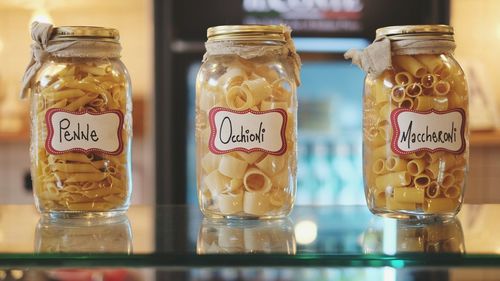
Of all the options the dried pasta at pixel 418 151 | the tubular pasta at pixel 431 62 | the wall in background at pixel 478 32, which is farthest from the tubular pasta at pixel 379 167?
the wall in background at pixel 478 32

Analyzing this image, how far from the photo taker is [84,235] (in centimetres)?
68

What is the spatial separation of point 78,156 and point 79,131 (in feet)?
0.08

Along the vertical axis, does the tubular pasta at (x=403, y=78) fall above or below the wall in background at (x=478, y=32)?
below

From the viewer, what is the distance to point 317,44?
2.20m

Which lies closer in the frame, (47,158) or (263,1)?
(47,158)

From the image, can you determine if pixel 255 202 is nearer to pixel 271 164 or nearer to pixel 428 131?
pixel 271 164

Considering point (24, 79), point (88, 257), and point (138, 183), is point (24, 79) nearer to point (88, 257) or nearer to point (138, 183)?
point (88, 257)

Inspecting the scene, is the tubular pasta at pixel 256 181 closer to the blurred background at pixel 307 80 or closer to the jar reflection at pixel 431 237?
the jar reflection at pixel 431 237

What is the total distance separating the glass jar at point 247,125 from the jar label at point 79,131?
0.30 ft

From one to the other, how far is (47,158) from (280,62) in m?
0.25

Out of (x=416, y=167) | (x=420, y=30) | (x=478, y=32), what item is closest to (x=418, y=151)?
(x=416, y=167)

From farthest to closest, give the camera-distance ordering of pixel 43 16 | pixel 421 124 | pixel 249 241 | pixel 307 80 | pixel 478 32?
pixel 43 16, pixel 478 32, pixel 307 80, pixel 421 124, pixel 249 241

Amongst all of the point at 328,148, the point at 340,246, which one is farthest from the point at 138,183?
the point at 340,246

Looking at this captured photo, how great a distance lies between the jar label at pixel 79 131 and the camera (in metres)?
0.77
